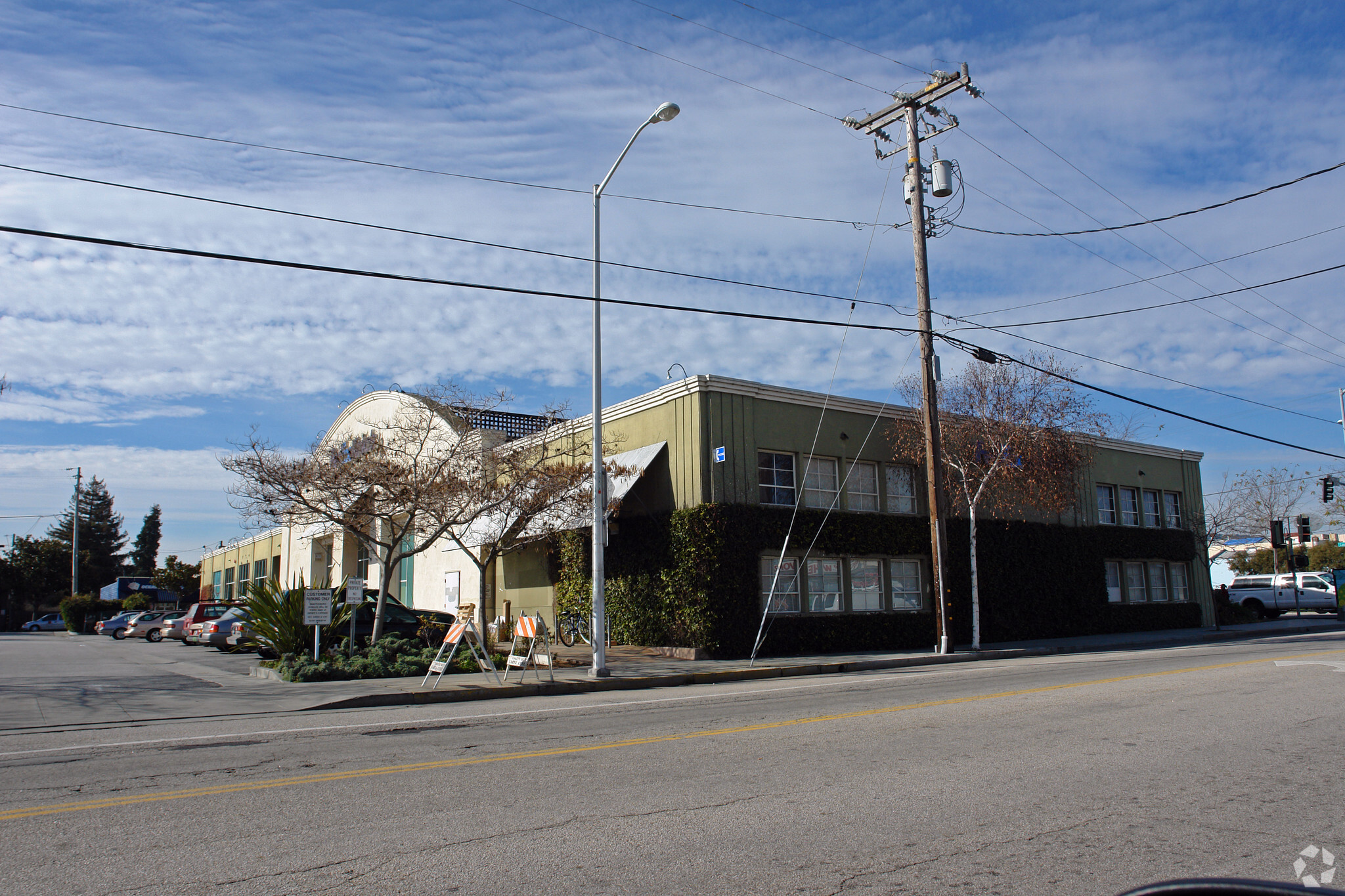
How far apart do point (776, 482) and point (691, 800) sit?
622 inches

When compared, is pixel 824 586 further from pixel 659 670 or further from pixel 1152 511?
pixel 1152 511

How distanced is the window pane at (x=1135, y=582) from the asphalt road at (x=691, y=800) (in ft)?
67.9

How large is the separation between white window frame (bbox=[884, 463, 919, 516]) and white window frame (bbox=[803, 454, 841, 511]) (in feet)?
5.68

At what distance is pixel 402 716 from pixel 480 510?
8338 millimetres

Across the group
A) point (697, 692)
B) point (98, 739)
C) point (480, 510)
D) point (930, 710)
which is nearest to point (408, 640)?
point (480, 510)

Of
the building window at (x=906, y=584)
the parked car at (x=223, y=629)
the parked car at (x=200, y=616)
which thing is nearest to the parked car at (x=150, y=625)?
the parked car at (x=200, y=616)

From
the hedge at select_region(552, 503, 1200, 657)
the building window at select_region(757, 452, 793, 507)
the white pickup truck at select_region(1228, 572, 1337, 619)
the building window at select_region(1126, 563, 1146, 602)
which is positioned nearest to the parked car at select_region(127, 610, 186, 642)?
the hedge at select_region(552, 503, 1200, 657)

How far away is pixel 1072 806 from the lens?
586 centimetres

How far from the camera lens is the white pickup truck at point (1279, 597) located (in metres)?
41.1

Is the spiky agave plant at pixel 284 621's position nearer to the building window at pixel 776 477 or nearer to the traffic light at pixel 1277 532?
the building window at pixel 776 477

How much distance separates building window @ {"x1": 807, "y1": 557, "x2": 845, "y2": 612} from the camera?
2173cm

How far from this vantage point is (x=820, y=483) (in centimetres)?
2247

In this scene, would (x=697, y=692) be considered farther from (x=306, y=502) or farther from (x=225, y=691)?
(x=306, y=502)

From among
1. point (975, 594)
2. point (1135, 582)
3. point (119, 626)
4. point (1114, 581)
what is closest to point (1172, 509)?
point (1135, 582)
